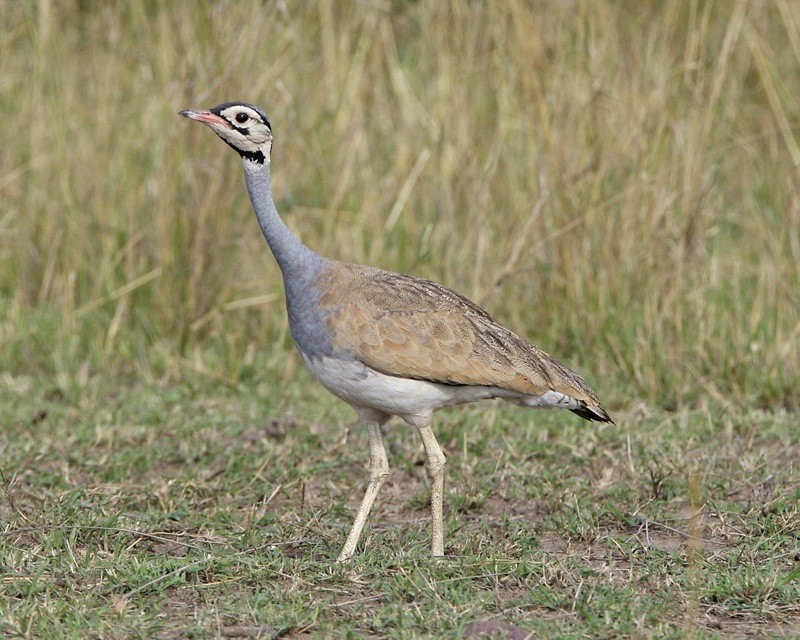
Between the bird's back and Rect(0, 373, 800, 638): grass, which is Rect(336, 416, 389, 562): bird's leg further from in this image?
the bird's back

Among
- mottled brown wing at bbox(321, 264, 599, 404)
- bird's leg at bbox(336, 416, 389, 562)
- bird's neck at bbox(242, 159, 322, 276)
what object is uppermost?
bird's neck at bbox(242, 159, 322, 276)

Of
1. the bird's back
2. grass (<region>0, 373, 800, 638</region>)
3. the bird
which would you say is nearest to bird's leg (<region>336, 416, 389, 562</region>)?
the bird

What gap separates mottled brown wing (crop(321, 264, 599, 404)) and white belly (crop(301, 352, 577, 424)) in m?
0.04

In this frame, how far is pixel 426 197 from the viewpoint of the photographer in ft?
24.6

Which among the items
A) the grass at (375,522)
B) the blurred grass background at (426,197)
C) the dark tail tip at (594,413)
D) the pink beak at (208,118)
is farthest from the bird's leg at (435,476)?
the blurred grass background at (426,197)

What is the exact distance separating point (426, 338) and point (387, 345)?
165 millimetres

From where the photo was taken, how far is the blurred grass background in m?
6.54

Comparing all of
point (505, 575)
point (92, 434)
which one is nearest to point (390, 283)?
point (505, 575)

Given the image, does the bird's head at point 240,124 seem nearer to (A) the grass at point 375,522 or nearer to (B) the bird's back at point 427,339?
(B) the bird's back at point 427,339

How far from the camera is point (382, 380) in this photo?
4285 millimetres

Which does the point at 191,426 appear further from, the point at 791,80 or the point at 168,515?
the point at 791,80

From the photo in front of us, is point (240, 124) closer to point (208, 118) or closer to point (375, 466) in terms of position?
point (208, 118)

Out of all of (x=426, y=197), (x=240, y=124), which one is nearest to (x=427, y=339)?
(x=240, y=124)

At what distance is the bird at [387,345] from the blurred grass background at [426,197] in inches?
72.3
